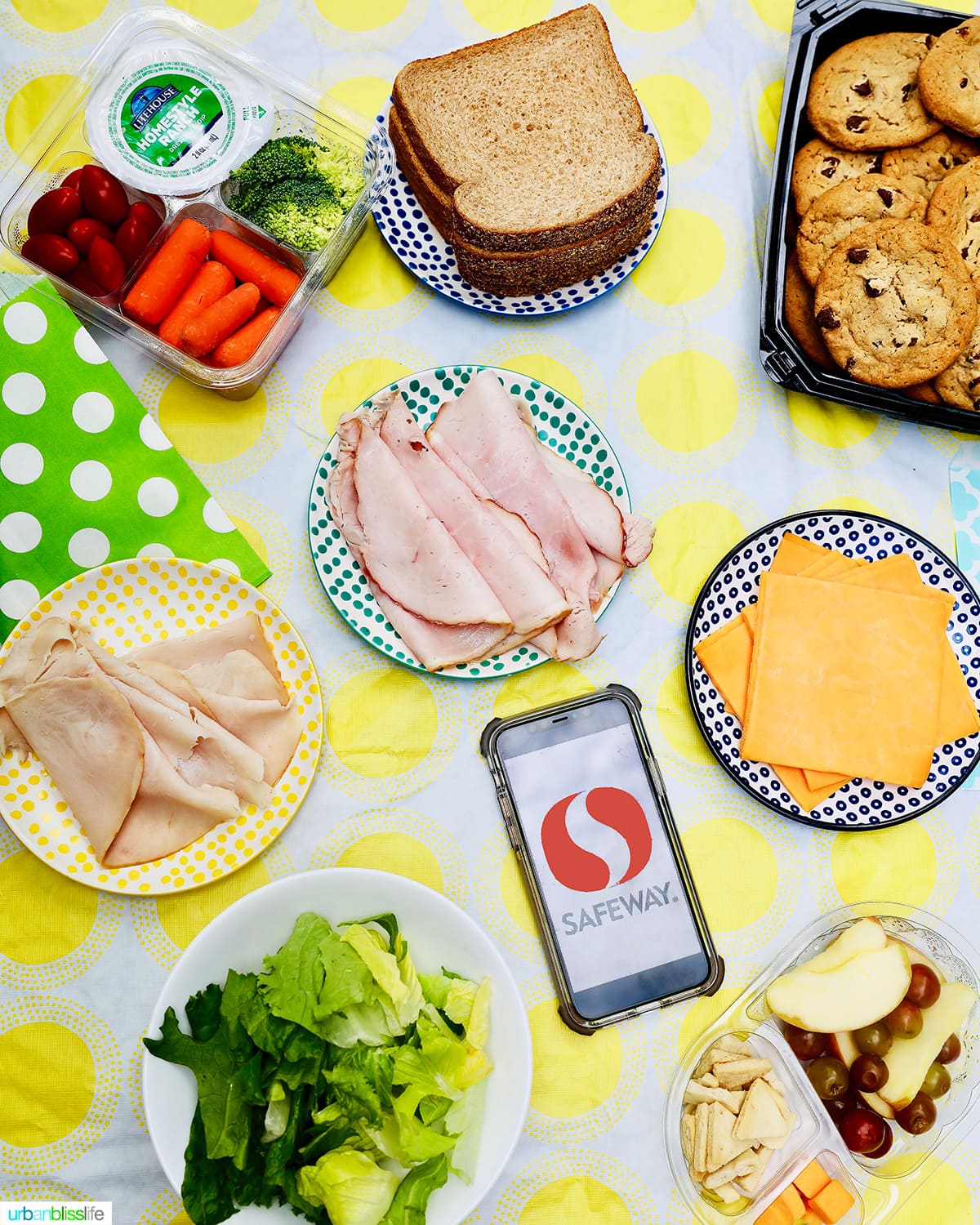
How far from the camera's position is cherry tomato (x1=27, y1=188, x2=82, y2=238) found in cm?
162

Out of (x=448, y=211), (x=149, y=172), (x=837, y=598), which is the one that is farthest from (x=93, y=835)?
(x=837, y=598)

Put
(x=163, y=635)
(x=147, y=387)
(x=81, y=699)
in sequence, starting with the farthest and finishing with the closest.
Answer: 1. (x=147, y=387)
2. (x=163, y=635)
3. (x=81, y=699)

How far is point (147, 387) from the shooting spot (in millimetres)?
1792

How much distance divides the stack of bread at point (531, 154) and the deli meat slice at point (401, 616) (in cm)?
42

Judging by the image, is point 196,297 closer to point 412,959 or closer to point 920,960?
point 412,959

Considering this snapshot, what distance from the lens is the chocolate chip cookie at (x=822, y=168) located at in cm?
179

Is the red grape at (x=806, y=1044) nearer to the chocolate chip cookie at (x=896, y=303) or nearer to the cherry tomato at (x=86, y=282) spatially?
the chocolate chip cookie at (x=896, y=303)

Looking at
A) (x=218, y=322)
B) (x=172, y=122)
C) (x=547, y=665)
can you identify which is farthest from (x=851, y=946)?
(x=172, y=122)

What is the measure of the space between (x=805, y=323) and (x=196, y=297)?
43.9 inches

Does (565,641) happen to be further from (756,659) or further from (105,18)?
(105,18)

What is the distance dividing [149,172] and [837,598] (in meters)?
1.46

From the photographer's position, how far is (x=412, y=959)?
5.18 ft

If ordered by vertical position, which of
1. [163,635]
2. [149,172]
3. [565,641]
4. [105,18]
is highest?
[105,18]

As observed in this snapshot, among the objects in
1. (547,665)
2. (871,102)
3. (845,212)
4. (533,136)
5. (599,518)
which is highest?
(533,136)
